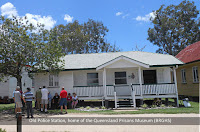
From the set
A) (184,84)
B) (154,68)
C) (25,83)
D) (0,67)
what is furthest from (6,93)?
(184,84)

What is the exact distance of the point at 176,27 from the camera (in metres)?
36.1

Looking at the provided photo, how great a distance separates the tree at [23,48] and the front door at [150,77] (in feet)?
25.0

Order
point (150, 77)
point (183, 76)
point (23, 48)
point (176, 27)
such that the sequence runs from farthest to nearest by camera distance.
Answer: point (176, 27), point (183, 76), point (150, 77), point (23, 48)

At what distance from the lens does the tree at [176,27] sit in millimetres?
Result: 36000

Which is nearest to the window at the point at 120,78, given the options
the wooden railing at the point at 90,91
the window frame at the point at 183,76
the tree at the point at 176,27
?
the wooden railing at the point at 90,91

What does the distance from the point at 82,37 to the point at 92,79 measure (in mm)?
24686

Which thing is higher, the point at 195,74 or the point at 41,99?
the point at 195,74

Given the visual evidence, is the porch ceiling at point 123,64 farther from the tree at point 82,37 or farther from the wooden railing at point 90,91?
the tree at point 82,37

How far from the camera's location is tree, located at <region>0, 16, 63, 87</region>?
41.5 feet

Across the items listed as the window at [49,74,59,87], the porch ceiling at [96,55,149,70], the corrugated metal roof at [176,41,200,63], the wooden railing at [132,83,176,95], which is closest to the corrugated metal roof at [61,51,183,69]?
the window at [49,74,59,87]

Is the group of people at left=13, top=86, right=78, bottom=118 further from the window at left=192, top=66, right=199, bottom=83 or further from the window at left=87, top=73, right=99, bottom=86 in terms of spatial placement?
the window at left=192, top=66, right=199, bottom=83

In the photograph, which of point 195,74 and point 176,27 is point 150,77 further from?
point 176,27

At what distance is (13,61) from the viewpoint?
42.0ft

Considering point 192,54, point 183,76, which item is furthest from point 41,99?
point 192,54
